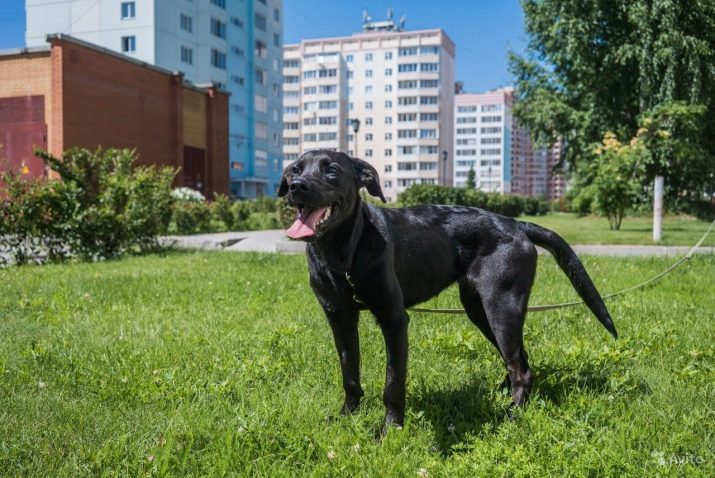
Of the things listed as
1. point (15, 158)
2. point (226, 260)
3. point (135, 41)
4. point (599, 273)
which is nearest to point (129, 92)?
point (15, 158)

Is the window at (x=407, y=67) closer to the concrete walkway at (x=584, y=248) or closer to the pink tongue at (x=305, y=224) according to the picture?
the concrete walkway at (x=584, y=248)

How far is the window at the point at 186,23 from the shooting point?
173 ft

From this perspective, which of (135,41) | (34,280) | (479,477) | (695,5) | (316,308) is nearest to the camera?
(479,477)

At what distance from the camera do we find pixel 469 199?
3372 centimetres

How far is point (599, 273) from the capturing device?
869 centimetres

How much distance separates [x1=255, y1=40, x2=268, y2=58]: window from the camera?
66.8 m

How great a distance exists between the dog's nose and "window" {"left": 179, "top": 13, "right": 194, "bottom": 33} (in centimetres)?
5482

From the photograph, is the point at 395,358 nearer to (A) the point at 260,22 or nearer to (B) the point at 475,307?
(B) the point at 475,307

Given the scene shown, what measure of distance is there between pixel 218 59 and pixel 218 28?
293 centimetres

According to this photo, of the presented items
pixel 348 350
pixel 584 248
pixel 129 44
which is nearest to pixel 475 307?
pixel 348 350

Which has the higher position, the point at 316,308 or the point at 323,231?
the point at 323,231

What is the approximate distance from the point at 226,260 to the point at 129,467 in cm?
786

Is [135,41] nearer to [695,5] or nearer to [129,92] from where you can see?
[129,92]

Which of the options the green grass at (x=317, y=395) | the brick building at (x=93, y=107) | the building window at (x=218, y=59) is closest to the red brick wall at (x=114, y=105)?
the brick building at (x=93, y=107)
